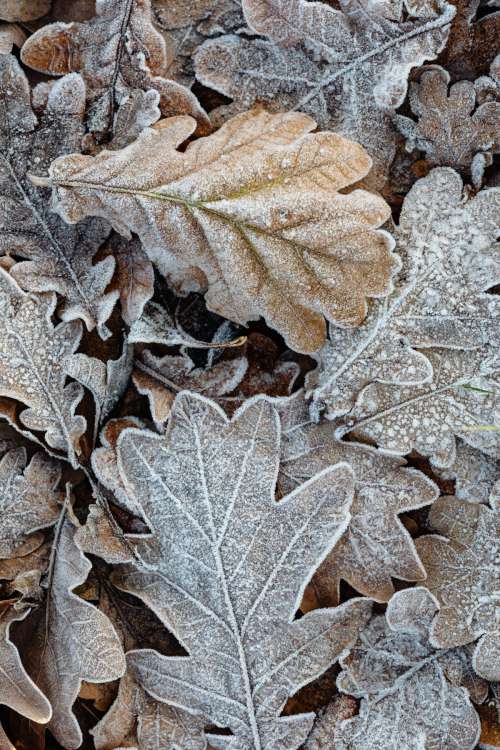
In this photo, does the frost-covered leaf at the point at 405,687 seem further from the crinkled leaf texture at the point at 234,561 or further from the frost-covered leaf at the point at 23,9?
the frost-covered leaf at the point at 23,9

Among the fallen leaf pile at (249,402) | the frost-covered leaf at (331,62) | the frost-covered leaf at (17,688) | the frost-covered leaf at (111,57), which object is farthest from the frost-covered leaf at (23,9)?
the frost-covered leaf at (17,688)

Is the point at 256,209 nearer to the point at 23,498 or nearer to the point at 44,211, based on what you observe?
the point at 44,211

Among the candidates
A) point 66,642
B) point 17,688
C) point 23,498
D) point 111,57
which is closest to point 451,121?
point 111,57

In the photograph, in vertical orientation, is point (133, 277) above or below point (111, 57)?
below

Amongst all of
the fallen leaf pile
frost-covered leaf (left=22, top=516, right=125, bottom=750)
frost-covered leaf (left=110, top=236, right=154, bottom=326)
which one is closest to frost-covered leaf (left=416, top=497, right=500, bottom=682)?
the fallen leaf pile

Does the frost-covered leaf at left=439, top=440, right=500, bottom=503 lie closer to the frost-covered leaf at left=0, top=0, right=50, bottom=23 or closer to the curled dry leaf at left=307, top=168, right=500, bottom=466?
the curled dry leaf at left=307, top=168, right=500, bottom=466

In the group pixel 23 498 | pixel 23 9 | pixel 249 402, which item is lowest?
pixel 23 498
